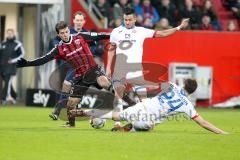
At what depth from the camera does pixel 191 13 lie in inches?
1149

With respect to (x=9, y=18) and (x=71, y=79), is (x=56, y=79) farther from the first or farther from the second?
(x=71, y=79)

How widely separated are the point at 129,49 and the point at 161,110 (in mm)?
2632

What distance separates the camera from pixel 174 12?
2895 cm

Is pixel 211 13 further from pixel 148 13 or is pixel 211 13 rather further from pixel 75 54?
pixel 75 54

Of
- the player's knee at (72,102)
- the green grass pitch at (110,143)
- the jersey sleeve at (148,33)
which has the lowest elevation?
the green grass pitch at (110,143)

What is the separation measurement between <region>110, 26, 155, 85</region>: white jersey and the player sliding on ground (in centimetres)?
194

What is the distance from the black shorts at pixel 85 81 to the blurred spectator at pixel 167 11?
1264 cm

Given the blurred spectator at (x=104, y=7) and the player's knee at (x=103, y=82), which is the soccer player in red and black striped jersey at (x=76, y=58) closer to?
the player's knee at (x=103, y=82)

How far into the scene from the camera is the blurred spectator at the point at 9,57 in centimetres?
2696

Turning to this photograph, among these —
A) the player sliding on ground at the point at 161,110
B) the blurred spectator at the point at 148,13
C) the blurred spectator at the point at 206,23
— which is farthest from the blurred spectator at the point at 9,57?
the player sliding on ground at the point at 161,110

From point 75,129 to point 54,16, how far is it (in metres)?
11.8

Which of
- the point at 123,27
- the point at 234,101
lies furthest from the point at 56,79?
the point at 123,27

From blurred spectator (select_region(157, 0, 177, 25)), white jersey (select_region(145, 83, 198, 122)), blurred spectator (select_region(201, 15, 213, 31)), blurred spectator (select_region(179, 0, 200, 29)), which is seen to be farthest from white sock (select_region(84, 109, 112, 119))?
blurred spectator (select_region(201, 15, 213, 31))

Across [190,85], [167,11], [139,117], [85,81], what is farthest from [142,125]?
[167,11]
